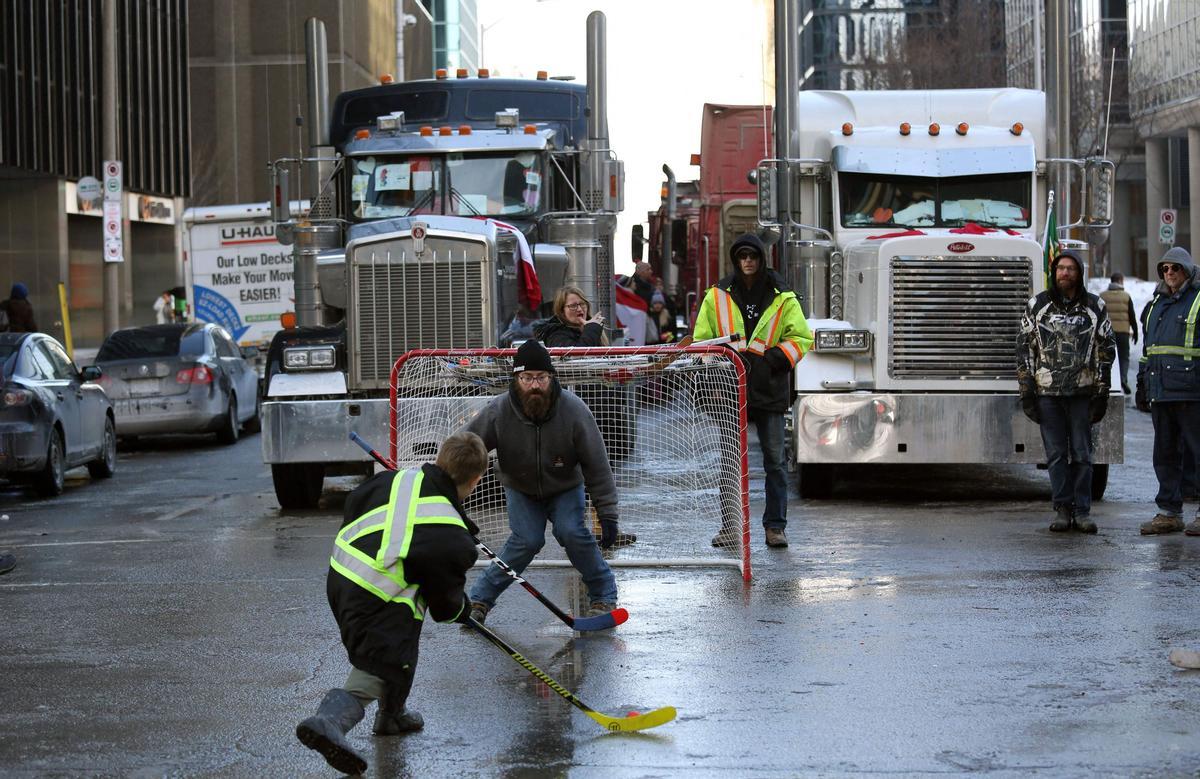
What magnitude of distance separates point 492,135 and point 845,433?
4700 millimetres

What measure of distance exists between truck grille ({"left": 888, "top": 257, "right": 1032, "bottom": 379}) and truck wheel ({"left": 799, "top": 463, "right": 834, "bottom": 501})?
1016 mm

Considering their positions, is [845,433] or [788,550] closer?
[788,550]

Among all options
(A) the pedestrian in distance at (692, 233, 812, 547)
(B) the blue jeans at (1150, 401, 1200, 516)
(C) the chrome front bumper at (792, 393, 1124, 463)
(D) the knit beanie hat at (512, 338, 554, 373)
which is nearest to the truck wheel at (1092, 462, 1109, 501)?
(C) the chrome front bumper at (792, 393, 1124, 463)

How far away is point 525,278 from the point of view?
1579cm

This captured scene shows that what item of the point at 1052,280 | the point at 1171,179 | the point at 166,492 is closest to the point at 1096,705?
the point at 1052,280

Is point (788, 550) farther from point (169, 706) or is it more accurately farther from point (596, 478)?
point (169, 706)

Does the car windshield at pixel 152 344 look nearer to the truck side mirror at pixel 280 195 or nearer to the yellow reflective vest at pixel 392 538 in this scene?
the truck side mirror at pixel 280 195

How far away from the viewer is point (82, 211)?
48.3 m

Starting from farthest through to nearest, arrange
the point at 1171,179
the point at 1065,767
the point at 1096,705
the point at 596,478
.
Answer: the point at 1171,179 < the point at 596,478 < the point at 1096,705 < the point at 1065,767

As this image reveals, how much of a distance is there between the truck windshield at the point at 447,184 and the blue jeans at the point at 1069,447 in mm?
5793

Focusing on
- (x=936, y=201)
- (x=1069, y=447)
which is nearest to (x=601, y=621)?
(x=1069, y=447)

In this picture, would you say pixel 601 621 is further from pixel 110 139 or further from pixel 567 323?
pixel 110 139

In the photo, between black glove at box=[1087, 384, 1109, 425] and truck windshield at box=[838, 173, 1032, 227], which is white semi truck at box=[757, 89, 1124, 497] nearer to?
truck windshield at box=[838, 173, 1032, 227]

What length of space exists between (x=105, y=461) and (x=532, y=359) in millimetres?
11504
